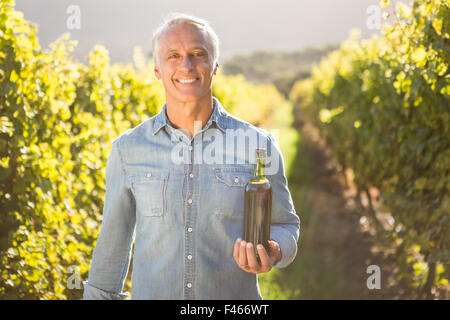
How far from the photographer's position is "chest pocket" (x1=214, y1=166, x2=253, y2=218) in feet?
6.26

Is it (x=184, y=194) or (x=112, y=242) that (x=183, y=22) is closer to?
(x=184, y=194)

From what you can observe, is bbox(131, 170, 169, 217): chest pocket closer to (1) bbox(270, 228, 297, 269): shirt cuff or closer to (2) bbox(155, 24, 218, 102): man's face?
(2) bbox(155, 24, 218, 102): man's face

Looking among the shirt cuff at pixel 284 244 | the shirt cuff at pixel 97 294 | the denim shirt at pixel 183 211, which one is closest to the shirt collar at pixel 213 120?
the denim shirt at pixel 183 211

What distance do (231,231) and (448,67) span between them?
219 centimetres

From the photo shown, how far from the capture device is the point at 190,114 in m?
1.96

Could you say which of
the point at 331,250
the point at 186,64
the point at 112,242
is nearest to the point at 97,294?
the point at 112,242

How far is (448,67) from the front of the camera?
3.27m

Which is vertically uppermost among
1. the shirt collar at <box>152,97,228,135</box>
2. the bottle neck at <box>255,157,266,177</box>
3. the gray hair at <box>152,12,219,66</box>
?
the gray hair at <box>152,12,219,66</box>

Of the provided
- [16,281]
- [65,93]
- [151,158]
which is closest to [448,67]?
[151,158]

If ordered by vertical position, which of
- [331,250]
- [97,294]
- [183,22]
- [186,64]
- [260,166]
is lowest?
[97,294]

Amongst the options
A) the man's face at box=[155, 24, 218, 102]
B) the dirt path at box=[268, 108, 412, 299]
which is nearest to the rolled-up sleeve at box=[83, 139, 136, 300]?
the man's face at box=[155, 24, 218, 102]

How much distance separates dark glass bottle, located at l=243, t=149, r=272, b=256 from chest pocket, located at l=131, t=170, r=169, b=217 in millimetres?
344

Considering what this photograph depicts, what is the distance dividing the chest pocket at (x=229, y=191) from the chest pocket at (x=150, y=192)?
206 mm

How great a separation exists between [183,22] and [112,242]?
92cm
